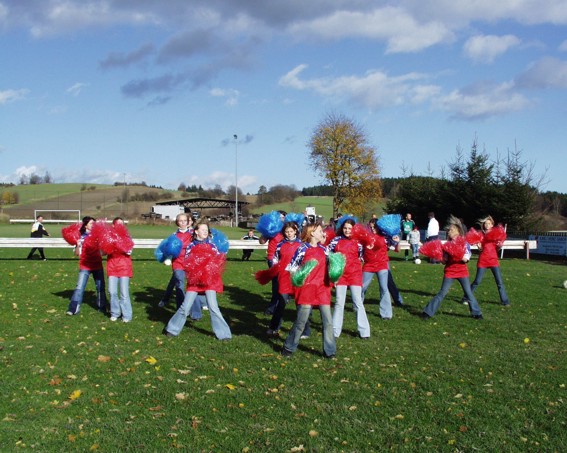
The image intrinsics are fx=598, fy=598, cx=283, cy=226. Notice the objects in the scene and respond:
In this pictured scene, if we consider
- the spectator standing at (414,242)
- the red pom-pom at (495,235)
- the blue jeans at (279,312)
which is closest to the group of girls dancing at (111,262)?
the blue jeans at (279,312)

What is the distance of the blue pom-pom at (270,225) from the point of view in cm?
1181

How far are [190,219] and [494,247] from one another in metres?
6.65

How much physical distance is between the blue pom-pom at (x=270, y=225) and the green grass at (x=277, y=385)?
1.59 metres

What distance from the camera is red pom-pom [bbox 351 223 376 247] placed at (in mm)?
10797

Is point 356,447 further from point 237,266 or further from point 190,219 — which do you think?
point 237,266

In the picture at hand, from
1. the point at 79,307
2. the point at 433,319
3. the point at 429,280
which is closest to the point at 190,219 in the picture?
the point at 79,307

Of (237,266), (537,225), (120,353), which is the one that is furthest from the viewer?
(537,225)

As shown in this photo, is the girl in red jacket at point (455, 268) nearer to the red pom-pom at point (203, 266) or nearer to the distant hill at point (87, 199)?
the red pom-pom at point (203, 266)

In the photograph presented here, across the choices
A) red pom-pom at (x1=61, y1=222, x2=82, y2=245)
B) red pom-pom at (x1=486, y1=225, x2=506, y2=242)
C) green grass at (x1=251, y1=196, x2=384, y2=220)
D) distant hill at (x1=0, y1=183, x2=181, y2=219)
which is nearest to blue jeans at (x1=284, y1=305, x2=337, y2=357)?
red pom-pom at (x1=61, y1=222, x2=82, y2=245)

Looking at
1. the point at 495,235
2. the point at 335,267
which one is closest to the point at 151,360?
the point at 335,267

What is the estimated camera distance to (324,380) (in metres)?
7.15

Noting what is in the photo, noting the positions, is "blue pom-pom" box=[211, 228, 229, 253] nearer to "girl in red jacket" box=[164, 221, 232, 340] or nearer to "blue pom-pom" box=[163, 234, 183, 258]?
"blue pom-pom" box=[163, 234, 183, 258]

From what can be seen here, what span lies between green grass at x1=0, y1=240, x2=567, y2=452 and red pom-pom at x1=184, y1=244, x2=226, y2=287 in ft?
3.02

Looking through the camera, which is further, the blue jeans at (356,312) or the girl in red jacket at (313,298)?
the blue jeans at (356,312)
